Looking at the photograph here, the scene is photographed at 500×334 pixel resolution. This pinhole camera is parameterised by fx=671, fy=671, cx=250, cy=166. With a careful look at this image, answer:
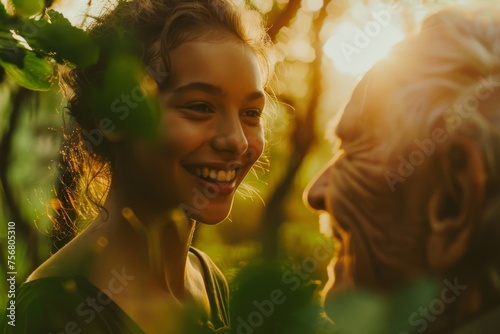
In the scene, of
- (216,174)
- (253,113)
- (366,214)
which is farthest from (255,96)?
(366,214)

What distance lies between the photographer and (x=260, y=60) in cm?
134

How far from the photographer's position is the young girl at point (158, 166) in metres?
1.10

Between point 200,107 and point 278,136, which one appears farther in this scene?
point 278,136

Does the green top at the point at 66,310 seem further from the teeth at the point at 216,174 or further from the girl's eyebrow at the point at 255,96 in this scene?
the girl's eyebrow at the point at 255,96

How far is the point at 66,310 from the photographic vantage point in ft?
3.54

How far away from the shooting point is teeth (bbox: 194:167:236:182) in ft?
3.91

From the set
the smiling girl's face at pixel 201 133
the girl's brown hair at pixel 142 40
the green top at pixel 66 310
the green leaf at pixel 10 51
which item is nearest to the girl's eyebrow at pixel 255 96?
the smiling girl's face at pixel 201 133

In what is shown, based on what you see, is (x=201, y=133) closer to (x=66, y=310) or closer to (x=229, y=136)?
(x=229, y=136)

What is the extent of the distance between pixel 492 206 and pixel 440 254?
0.25 feet

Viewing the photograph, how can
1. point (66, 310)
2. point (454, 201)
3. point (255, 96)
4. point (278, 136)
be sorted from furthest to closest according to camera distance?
point (278, 136)
point (255, 96)
point (66, 310)
point (454, 201)

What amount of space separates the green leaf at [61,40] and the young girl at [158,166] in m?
0.25

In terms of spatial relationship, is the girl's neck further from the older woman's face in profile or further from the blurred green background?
the older woman's face in profile

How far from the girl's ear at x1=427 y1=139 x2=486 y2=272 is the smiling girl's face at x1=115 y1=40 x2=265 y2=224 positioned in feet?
1.57

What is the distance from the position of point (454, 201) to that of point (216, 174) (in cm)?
57
